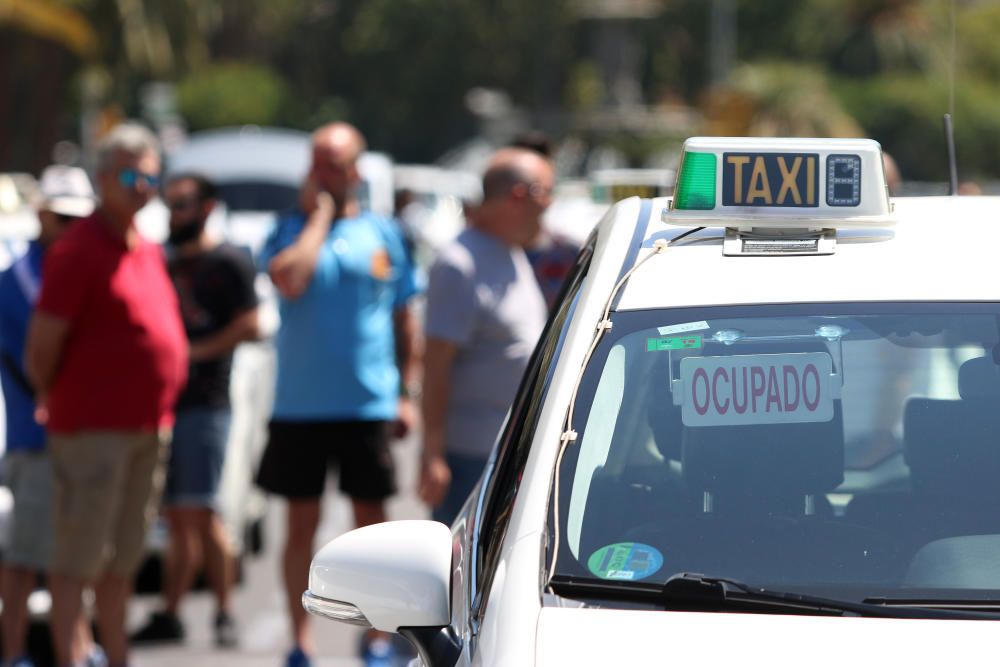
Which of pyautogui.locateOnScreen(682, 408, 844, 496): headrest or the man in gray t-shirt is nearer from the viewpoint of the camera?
pyautogui.locateOnScreen(682, 408, 844, 496): headrest

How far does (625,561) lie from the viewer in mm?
2736

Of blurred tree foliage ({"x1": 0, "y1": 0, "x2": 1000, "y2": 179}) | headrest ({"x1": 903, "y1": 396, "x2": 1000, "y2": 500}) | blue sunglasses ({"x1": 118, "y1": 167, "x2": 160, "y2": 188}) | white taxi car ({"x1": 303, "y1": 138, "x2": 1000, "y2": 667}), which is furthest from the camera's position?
blurred tree foliage ({"x1": 0, "y1": 0, "x2": 1000, "y2": 179})

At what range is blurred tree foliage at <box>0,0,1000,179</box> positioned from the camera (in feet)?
166

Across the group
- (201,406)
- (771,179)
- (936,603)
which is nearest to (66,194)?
(201,406)

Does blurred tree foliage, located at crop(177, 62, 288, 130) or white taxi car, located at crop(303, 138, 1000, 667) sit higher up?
white taxi car, located at crop(303, 138, 1000, 667)

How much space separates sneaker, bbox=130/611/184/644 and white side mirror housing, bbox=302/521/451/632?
4.44m

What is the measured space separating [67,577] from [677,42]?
195ft

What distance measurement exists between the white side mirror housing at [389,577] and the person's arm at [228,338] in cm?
429

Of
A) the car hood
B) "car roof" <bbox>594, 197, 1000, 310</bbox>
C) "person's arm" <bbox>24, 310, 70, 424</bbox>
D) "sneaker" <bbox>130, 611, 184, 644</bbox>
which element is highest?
"car roof" <bbox>594, 197, 1000, 310</bbox>

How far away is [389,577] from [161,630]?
15.2ft

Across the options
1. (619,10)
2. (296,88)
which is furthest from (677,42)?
(296,88)

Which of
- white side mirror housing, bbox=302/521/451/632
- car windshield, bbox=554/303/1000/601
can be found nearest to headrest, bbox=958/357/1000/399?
car windshield, bbox=554/303/1000/601

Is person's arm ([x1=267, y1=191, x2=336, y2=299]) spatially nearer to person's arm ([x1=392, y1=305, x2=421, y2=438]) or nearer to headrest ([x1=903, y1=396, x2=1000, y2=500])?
person's arm ([x1=392, y1=305, x2=421, y2=438])

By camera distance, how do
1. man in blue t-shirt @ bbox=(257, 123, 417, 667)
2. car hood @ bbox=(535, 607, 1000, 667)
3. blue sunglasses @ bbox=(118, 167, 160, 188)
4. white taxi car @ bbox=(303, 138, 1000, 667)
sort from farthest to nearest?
man in blue t-shirt @ bbox=(257, 123, 417, 667)
blue sunglasses @ bbox=(118, 167, 160, 188)
white taxi car @ bbox=(303, 138, 1000, 667)
car hood @ bbox=(535, 607, 1000, 667)
